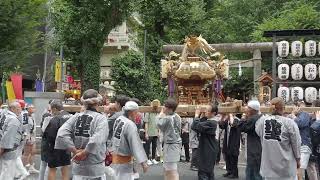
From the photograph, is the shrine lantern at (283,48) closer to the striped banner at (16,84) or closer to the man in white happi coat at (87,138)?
the striped banner at (16,84)

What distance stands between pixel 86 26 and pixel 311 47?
37.4ft

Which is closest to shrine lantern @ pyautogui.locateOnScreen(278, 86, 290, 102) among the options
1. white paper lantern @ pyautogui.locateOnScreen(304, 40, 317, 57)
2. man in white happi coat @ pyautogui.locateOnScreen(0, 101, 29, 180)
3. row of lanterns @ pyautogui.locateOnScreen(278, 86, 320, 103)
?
row of lanterns @ pyautogui.locateOnScreen(278, 86, 320, 103)

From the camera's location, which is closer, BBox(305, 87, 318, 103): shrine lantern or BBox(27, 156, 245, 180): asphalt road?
BBox(27, 156, 245, 180): asphalt road

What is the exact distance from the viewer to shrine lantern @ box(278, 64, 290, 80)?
19.8 metres

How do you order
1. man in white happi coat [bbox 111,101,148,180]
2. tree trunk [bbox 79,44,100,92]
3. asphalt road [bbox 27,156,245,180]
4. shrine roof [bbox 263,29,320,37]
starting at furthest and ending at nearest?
tree trunk [bbox 79,44,100,92], shrine roof [bbox 263,29,320,37], asphalt road [bbox 27,156,245,180], man in white happi coat [bbox 111,101,148,180]

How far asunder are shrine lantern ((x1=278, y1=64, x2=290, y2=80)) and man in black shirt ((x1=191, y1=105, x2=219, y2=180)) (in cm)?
1078

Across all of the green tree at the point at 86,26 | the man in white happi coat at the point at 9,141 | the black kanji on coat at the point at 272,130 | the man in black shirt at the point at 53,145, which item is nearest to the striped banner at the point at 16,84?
the green tree at the point at 86,26

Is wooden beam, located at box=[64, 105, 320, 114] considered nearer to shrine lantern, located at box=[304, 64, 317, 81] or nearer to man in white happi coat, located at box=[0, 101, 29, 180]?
man in white happi coat, located at box=[0, 101, 29, 180]

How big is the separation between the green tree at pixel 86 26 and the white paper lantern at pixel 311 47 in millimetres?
9785

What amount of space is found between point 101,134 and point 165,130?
10.0 feet

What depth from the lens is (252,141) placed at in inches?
371

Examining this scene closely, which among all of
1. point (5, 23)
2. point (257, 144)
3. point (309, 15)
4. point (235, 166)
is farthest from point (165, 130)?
point (309, 15)

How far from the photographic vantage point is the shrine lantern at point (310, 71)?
1947 centimetres

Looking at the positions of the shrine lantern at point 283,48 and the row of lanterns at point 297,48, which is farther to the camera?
the shrine lantern at point 283,48
